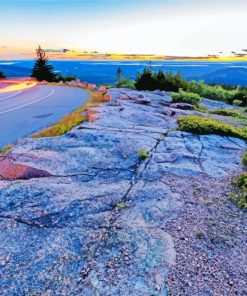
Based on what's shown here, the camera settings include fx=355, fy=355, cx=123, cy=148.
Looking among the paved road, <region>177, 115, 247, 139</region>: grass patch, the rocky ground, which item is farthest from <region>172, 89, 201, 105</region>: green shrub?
the rocky ground

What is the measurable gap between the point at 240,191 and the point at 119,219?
8.37 ft

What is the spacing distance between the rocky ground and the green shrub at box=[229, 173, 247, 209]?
17cm

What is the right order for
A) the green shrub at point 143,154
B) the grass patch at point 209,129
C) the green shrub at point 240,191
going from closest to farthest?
the green shrub at point 240,191 → the green shrub at point 143,154 → the grass patch at point 209,129

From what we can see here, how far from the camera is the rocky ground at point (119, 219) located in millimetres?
4156

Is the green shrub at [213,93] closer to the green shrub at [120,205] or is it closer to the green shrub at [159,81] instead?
the green shrub at [159,81]

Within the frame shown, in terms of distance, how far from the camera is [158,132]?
33.4 ft

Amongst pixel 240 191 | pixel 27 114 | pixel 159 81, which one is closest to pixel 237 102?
pixel 159 81

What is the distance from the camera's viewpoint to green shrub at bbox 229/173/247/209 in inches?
242

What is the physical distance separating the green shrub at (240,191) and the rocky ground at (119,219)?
0.17 meters

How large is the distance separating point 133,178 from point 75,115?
725 centimetres

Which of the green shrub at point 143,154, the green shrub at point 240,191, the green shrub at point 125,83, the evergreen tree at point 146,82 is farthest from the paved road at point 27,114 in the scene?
the green shrub at point 125,83

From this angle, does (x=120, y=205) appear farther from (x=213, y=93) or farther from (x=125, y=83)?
(x=125, y=83)

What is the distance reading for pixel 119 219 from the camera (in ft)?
17.6

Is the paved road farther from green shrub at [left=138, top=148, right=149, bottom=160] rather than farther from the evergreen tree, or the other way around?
the evergreen tree
